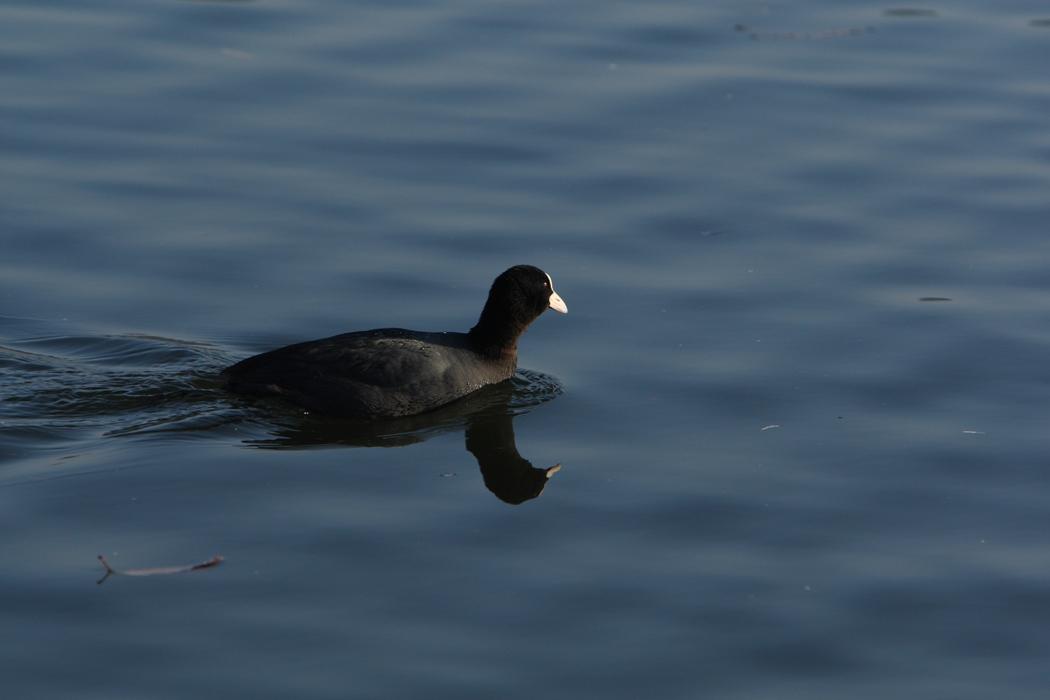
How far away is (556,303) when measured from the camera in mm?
12383

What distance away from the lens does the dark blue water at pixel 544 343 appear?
8.52 meters

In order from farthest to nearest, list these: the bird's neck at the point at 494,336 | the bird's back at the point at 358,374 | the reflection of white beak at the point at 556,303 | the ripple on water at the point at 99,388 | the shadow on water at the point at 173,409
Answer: the reflection of white beak at the point at 556,303 < the bird's neck at the point at 494,336 < the bird's back at the point at 358,374 < the ripple on water at the point at 99,388 < the shadow on water at the point at 173,409

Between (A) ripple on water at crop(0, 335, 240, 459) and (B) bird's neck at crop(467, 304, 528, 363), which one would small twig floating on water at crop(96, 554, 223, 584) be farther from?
(B) bird's neck at crop(467, 304, 528, 363)

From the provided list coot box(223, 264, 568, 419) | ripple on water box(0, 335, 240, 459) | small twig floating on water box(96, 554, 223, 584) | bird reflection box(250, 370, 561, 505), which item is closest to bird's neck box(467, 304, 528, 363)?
coot box(223, 264, 568, 419)

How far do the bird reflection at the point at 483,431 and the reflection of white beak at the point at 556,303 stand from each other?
484 millimetres

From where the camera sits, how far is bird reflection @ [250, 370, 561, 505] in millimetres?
10609

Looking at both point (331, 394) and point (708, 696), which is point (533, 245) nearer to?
→ point (331, 394)

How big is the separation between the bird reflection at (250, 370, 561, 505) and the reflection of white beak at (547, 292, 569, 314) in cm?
48

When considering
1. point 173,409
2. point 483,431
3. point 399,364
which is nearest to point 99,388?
point 173,409

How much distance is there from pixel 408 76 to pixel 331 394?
5801mm

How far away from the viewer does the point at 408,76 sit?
1661 centimetres

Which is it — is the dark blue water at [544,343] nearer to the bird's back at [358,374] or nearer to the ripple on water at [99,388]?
the ripple on water at [99,388]

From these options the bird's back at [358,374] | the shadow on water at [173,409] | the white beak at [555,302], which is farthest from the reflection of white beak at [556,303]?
the bird's back at [358,374]

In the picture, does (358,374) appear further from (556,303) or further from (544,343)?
(544,343)
